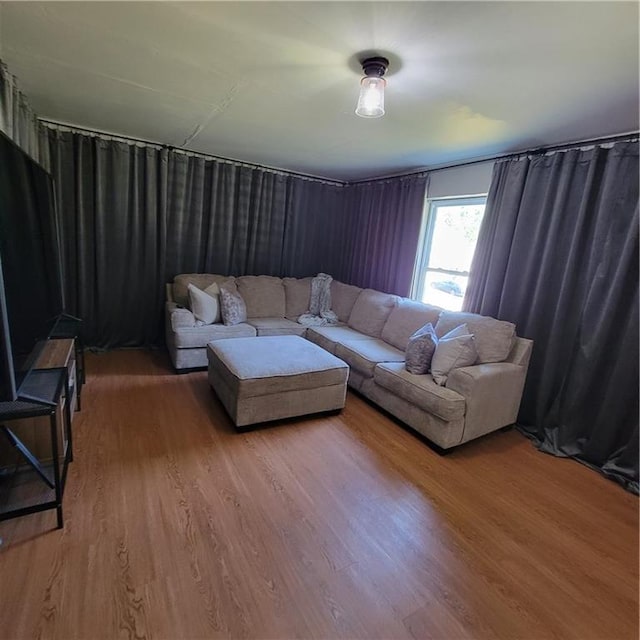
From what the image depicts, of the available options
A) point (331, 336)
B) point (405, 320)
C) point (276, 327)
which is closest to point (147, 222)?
point (276, 327)

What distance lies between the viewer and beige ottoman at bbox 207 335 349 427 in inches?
97.5

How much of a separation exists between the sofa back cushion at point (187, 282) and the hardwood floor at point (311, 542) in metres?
1.45

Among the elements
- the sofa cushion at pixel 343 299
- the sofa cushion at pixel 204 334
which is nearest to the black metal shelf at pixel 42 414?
A: the sofa cushion at pixel 204 334

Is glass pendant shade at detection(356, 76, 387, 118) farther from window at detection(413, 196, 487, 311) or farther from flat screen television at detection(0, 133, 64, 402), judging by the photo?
window at detection(413, 196, 487, 311)

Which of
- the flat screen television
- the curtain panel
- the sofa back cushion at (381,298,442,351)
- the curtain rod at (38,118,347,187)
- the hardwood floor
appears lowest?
the hardwood floor

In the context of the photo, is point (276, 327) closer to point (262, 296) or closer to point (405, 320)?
point (262, 296)

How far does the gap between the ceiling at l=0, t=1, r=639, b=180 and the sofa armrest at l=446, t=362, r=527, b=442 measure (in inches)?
65.5

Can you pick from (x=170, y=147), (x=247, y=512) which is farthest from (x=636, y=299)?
(x=170, y=147)

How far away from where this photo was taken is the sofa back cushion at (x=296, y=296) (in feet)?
14.3

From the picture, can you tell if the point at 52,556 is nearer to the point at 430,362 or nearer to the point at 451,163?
the point at 430,362

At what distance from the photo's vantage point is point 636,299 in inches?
89.0

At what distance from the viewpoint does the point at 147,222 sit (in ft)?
12.2

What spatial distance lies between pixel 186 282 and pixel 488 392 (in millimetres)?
3073

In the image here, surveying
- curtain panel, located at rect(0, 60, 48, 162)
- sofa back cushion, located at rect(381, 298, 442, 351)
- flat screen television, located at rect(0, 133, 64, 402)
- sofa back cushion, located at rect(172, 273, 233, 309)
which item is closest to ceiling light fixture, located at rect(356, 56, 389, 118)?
flat screen television, located at rect(0, 133, 64, 402)
